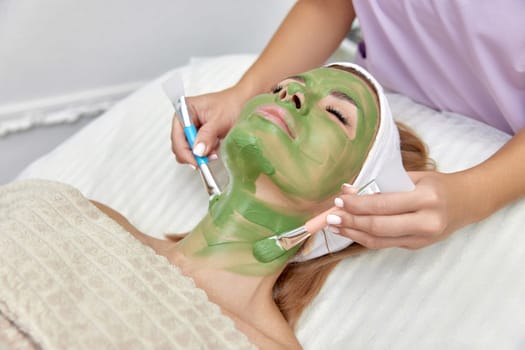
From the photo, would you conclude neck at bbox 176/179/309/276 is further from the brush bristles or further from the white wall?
the white wall

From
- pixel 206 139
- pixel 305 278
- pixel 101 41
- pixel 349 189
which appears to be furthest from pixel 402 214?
pixel 101 41

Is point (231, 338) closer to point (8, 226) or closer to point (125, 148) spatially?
point (8, 226)

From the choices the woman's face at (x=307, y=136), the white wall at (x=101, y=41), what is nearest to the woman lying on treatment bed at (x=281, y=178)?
the woman's face at (x=307, y=136)

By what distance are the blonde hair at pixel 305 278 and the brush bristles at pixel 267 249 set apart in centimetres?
9

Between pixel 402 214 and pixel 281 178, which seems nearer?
pixel 402 214

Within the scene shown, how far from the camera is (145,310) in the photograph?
792 millimetres

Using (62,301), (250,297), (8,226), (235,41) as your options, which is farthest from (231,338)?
(235,41)

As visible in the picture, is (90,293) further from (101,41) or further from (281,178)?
(101,41)

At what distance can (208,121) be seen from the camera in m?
1.05

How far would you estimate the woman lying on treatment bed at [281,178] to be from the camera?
844 millimetres

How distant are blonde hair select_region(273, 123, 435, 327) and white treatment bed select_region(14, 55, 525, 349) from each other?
0.05ft

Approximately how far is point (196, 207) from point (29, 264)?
376 millimetres

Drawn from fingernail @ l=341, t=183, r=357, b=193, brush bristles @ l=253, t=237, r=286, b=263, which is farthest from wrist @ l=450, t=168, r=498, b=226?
brush bristles @ l=253, t=237, r=286, b=263

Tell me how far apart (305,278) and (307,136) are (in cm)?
25
